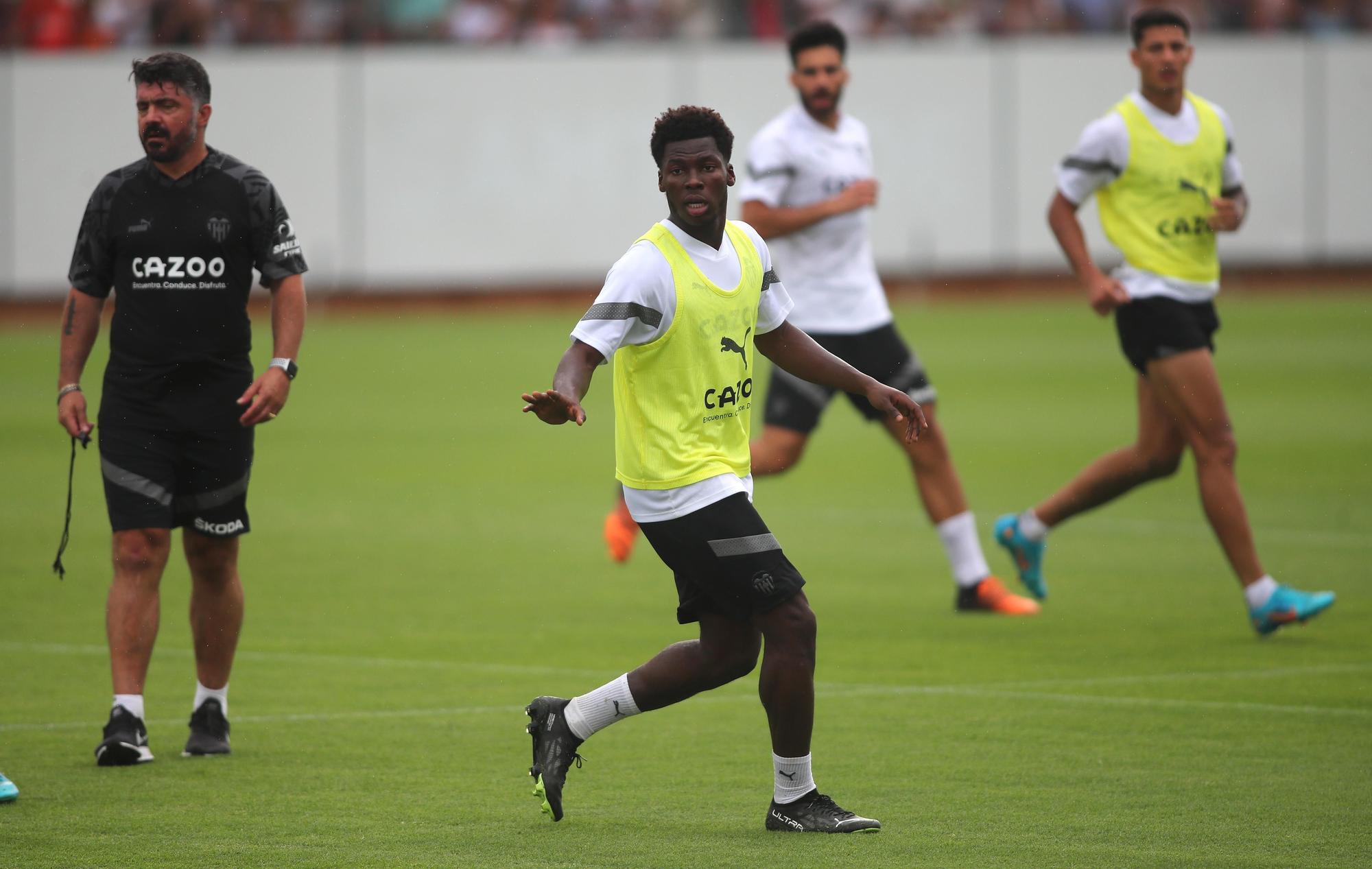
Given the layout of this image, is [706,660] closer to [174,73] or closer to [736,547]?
[736,547]

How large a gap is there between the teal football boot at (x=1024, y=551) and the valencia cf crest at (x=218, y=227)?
4.35 metres

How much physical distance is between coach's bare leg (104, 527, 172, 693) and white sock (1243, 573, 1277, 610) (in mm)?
4554

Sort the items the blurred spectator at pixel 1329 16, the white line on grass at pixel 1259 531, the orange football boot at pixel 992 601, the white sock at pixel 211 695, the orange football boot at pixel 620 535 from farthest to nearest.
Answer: the blurred spectator at pixel 1329 16, the white line on grass at pixel 1259 531, the orange football boot at pixel 620 535, the orange football boot at pixel 992 601, the white sock at pixel 211 695

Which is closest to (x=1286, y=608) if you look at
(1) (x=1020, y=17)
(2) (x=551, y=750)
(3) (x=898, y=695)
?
(3) (x=898, y=695)

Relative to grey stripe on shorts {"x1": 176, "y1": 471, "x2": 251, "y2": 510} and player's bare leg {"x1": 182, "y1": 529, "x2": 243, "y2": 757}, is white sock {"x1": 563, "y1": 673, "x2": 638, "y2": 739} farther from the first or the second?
grey stripe on shorts {"x1": 176, "y1": 471, "x2": 251, "y2": 510}

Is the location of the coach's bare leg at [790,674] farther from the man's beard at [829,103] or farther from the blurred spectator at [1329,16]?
the blurred spectator at [1329,16]

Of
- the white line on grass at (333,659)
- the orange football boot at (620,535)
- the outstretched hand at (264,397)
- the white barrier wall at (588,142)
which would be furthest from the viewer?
the white barrier wall at (588,142)

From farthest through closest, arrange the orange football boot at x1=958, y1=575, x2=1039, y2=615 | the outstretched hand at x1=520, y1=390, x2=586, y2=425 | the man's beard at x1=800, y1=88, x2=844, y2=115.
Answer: the man's beard at x1=800, y1=88, x2=844, y2=115, the orange football boot at x1=958, y1=575, x2=1039, y2=615, the outstretched hand at x1=520, y1=390, x2=586, y2=425

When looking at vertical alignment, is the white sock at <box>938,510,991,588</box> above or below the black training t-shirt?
below

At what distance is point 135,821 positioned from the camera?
232 inches

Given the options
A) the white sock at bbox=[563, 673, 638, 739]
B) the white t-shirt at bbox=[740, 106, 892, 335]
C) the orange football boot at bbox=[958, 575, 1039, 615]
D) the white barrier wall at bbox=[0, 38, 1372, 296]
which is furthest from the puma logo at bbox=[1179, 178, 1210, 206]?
the white barrier wall at bbox=[0, 38, 1372, 296]

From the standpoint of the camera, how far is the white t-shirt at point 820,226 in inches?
394

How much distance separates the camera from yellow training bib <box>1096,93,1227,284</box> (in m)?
9.23

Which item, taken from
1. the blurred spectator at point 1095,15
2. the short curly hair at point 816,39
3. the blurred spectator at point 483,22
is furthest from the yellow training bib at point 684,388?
the blurred spectator at point 1095,15
